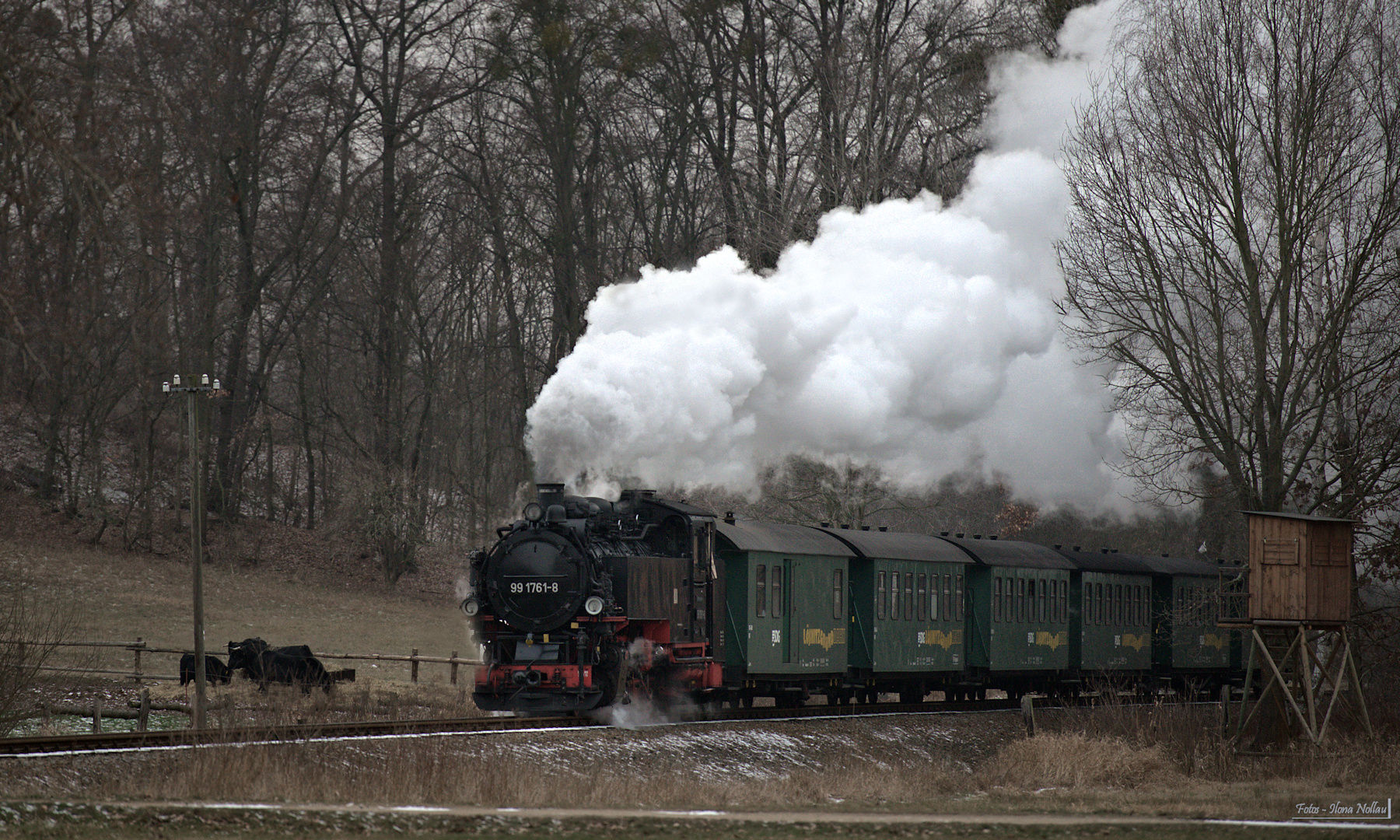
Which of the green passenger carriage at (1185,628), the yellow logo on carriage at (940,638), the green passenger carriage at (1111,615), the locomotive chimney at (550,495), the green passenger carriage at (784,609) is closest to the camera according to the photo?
the locomotive chimney at (550,495)

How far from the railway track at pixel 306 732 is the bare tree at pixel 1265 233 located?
8096 millimetres

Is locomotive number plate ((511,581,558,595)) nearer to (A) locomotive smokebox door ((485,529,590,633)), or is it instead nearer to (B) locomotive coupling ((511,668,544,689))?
(A) locomotive smokebox door ((485,529,590,633))

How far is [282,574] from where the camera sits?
1743 inches

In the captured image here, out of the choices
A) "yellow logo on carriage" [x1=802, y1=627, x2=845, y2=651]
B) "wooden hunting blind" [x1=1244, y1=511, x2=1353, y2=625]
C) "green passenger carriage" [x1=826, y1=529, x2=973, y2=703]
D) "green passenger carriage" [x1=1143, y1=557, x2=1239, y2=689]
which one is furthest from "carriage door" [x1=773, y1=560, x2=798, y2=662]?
"green passenger carriage" [x1=1143, y1=557, x2=1239, y2=689]

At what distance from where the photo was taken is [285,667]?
26375mm

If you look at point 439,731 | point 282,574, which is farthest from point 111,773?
point 282,574

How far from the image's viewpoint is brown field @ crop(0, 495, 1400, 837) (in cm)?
1384

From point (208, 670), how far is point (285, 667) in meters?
2.07

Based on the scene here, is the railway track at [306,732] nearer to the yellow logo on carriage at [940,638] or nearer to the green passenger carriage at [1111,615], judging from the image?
the yellow logo on carriage at [940,638]

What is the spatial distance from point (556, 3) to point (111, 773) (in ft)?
111

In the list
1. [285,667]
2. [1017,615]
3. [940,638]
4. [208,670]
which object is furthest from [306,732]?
[1017,615]

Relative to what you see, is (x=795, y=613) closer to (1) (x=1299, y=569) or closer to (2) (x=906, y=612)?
(2) (x=906, y=612)

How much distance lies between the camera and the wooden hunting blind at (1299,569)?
21547mm

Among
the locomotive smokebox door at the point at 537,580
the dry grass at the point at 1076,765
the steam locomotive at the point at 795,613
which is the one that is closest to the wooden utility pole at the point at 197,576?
the steam locomotive at the point at 795,613
